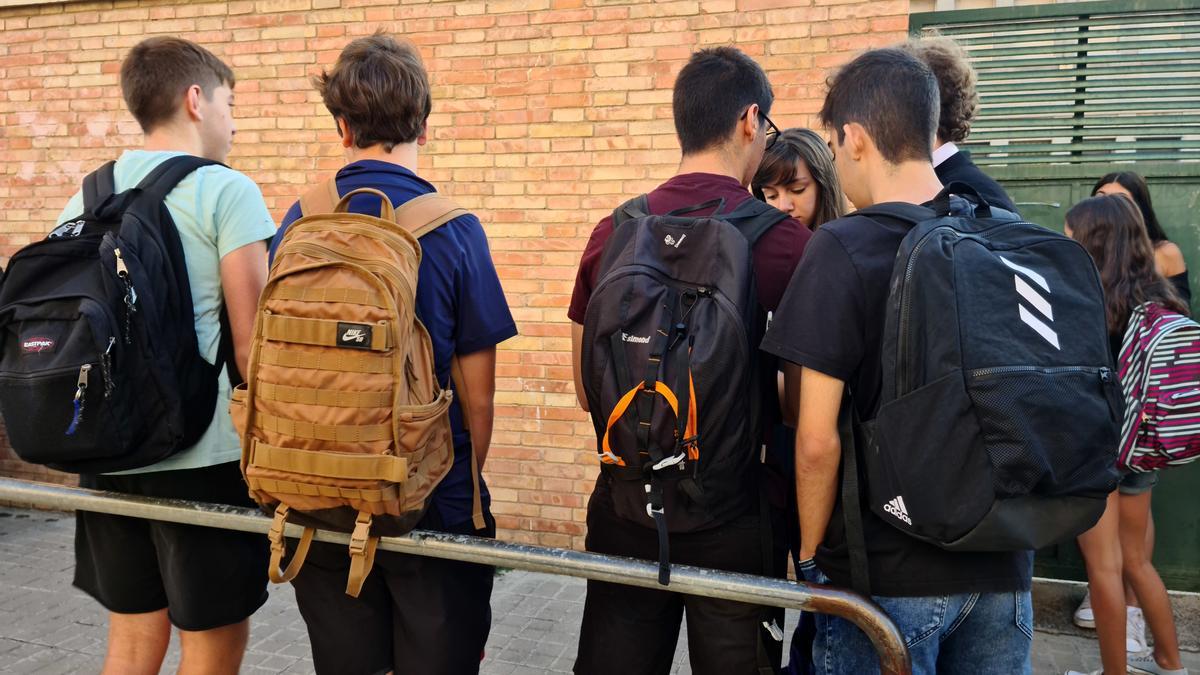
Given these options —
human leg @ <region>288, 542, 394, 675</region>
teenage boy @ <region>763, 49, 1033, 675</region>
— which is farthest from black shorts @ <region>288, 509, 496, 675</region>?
teenage boy @ <region>763, 49, 1033, 675</region>

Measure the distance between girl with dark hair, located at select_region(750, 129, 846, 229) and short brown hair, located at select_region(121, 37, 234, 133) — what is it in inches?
76.4

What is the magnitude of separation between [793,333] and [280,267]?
120cm

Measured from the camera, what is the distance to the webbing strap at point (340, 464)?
197cm

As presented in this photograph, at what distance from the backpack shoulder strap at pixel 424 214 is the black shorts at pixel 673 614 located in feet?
2.75

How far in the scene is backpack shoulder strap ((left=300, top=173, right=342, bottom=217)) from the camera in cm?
236

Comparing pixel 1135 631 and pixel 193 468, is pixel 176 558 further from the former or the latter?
pixel 1135 631

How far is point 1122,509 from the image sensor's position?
12.6 feet

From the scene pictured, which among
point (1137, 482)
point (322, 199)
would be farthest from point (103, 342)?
point (1137, 482)

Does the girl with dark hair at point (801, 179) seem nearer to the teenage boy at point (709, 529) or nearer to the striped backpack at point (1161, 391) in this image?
the teenage boy at point (709, 529)

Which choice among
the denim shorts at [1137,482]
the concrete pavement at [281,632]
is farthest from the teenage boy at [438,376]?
the denim shorts at [1137,482]

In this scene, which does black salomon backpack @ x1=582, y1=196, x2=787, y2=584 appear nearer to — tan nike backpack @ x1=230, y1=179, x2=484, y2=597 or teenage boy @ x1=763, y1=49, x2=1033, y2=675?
teenage boy @ x1=763, y1=49, x2=1033, y2=675

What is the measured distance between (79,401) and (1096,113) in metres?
4.81

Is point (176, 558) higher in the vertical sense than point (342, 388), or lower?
lower

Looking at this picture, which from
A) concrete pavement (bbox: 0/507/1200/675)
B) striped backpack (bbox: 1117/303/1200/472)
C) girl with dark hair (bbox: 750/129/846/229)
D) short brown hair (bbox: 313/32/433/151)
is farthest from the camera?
concrete pavement (bbox: 0/507/1200/675)
